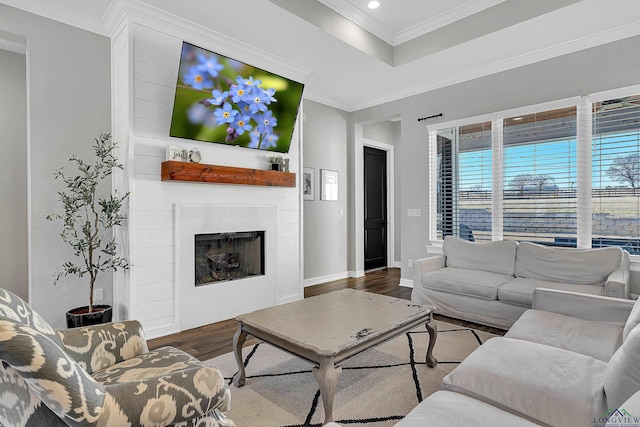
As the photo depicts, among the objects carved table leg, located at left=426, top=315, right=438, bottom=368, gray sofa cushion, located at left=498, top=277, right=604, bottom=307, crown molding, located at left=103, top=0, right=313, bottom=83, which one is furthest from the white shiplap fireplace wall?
gray sofa cushion, located at left=498, top=277, right=604, bottom=307

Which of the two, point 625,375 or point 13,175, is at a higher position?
point 13,175

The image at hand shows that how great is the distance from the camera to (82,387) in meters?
1.04

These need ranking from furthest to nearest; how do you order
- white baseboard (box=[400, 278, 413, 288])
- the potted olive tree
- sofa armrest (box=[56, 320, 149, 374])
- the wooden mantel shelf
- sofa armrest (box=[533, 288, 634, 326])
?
white baseboard (box=[400, 278, 413, 288]) < the wooden mantel shelf < the potted olive tree < sofa armrest (box=[533, 288, 634, 326]) < sofa armrest (box=[56, 320, 149, 374])

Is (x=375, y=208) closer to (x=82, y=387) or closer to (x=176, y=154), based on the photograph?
(x=176, y=154)

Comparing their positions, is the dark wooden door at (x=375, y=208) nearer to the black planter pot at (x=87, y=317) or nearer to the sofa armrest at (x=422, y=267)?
the sofa armrest at (x=422, y=267)

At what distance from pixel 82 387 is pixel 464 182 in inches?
173

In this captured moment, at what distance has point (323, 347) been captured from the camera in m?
1.78

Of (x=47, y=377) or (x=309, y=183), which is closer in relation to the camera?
(x=47, y=377)

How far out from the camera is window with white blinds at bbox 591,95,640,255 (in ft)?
10.7

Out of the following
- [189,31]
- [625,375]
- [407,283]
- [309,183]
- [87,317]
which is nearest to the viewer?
[625,375]

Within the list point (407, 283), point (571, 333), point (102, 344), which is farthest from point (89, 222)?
point (407, 283)

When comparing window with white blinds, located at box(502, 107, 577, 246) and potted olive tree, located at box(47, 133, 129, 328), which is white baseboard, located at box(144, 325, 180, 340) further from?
window with white blinds, located at box(502, 107, 577, 246)

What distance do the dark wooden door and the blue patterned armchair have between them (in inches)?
197

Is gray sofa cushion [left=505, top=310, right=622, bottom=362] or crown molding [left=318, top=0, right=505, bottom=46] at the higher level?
crown molding [left=318, top=0, right=505, bottom=46]
